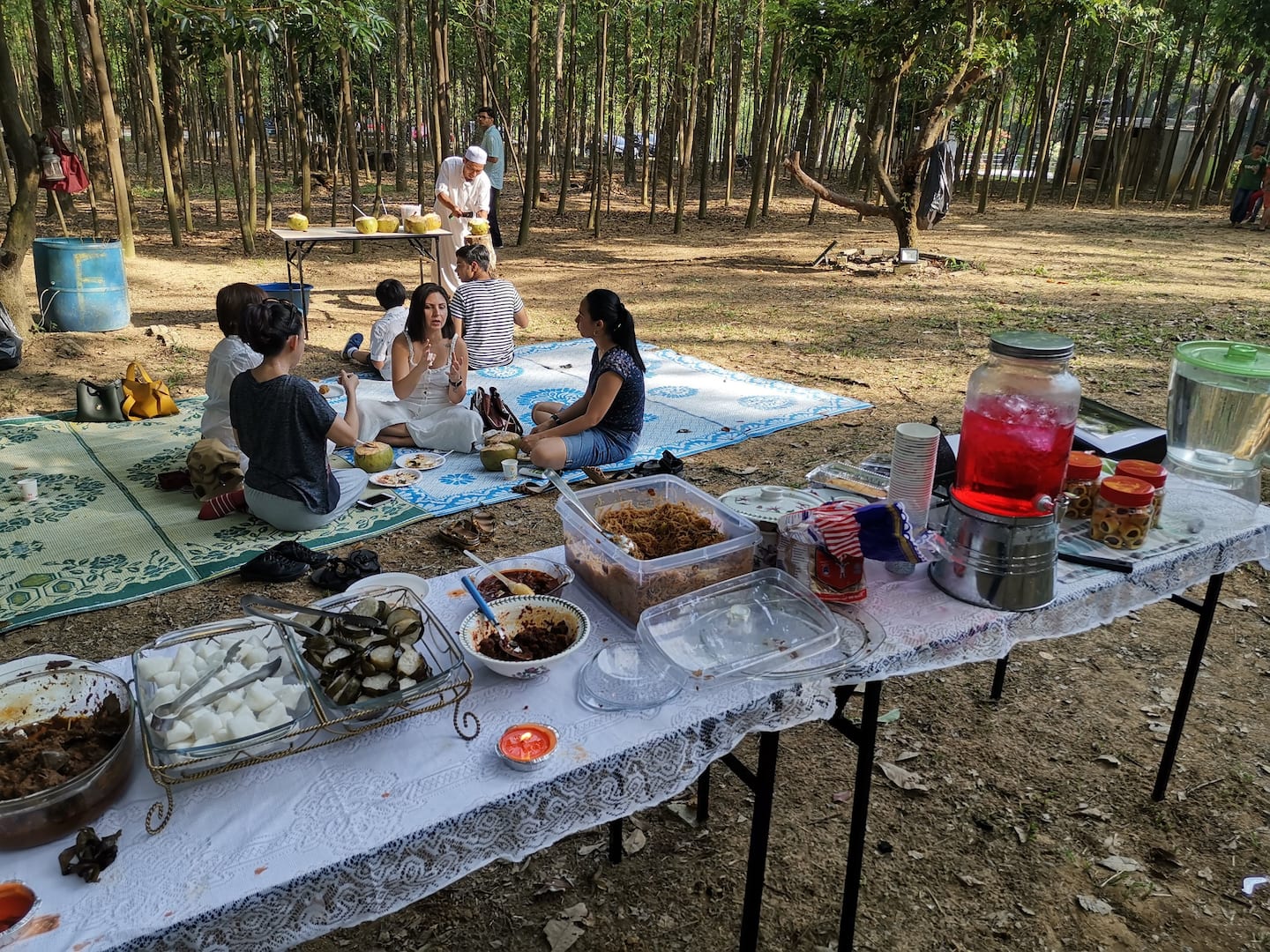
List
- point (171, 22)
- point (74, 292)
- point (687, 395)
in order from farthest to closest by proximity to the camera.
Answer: point (171, 22), point (74, 292), point (687, 395)

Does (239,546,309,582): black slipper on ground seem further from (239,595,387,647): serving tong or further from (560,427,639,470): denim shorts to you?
(239,595,387,647): serving tong

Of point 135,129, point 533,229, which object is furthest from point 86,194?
point 533,229

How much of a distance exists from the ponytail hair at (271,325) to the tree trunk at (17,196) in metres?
5.81

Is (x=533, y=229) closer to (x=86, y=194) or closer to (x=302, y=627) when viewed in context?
(x=86, y=194)

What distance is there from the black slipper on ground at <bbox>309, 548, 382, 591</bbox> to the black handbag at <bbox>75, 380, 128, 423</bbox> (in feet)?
11.0

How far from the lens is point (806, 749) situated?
131 inches

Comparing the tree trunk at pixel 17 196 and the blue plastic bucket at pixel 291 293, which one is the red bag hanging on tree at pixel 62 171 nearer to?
the tree trunk at pixel 17 196

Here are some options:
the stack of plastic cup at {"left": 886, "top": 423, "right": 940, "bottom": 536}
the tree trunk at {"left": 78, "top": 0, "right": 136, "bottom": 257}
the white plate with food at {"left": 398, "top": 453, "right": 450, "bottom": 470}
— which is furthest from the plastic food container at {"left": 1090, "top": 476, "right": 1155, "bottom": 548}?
the tree trunk at {"left": 78, "top": 0, "right": 136, "bottom": 257}

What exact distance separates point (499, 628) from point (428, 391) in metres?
4.64

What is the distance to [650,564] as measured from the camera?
6.47 ft

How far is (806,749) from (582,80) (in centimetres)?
2686

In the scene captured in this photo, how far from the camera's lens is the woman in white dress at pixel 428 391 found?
6.02 metres

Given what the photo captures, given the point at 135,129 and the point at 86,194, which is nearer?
the point at 86,194

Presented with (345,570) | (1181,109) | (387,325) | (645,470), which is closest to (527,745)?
(345,570)
